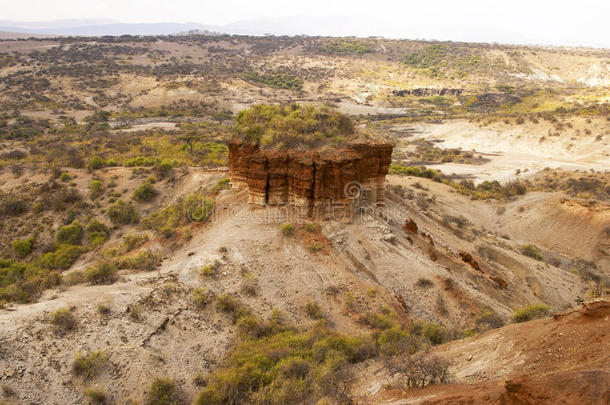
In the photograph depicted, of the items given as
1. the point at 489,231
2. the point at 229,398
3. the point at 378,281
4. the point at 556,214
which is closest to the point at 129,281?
the point at 229,398

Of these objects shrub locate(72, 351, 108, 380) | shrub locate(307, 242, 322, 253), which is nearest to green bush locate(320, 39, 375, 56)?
shrub locate(307, 242, 322, 253)

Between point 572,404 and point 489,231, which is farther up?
point 572,404

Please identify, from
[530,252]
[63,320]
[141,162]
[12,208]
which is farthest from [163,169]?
[530,252]

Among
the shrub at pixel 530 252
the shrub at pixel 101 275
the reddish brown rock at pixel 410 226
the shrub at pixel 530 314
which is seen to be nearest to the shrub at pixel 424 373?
the shrub at pixel 530 314

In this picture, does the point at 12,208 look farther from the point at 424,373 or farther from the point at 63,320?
the point at 424,373

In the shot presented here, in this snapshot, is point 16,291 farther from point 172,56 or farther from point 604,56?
point 604,56

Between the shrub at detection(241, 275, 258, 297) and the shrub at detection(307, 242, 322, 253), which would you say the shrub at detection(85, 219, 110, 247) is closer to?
the shrub at detection(241, 275, 258, 297)

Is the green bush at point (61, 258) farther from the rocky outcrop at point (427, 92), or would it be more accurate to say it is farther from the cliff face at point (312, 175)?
the rocky outcrop at point (427, 92)
